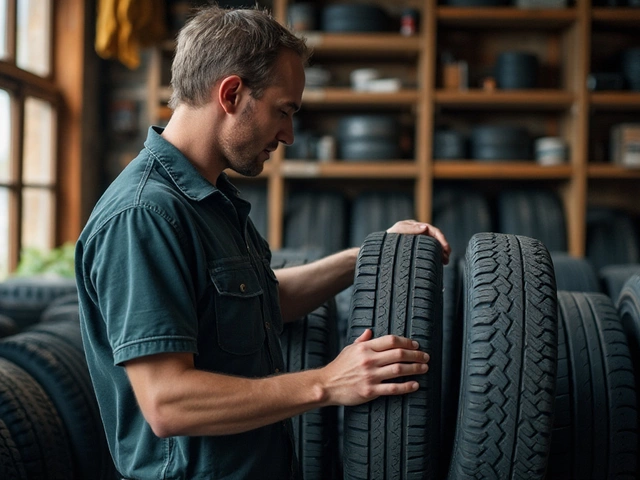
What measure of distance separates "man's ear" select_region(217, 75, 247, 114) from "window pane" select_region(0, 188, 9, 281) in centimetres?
315

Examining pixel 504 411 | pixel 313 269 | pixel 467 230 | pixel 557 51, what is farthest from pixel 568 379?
pixel 557 51

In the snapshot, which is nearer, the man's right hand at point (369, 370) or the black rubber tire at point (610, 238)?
the man's right hand at point (369, 370)

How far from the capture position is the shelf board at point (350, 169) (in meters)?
4.94

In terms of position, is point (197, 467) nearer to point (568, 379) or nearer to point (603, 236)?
point (568, 379)

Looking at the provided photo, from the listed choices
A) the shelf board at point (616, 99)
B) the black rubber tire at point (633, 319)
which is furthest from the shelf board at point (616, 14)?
the black rubber tire at point (633, 319)

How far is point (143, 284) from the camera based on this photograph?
1358 millimetres

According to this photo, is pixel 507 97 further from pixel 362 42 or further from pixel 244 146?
pixel 244 146

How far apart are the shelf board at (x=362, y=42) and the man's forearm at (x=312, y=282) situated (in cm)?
307

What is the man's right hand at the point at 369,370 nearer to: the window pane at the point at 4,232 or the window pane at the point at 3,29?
the window pane at the point at 4,232

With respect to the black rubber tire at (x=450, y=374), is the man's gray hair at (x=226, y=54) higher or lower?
higher

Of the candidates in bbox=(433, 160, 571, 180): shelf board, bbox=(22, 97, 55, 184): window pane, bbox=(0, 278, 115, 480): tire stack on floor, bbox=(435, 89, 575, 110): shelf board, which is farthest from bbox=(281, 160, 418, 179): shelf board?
bbox=(0, 278, 115, 480): tire stack on floor

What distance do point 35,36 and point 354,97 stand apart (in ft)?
7.39

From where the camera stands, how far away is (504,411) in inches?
61.7

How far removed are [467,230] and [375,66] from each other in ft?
5.08
